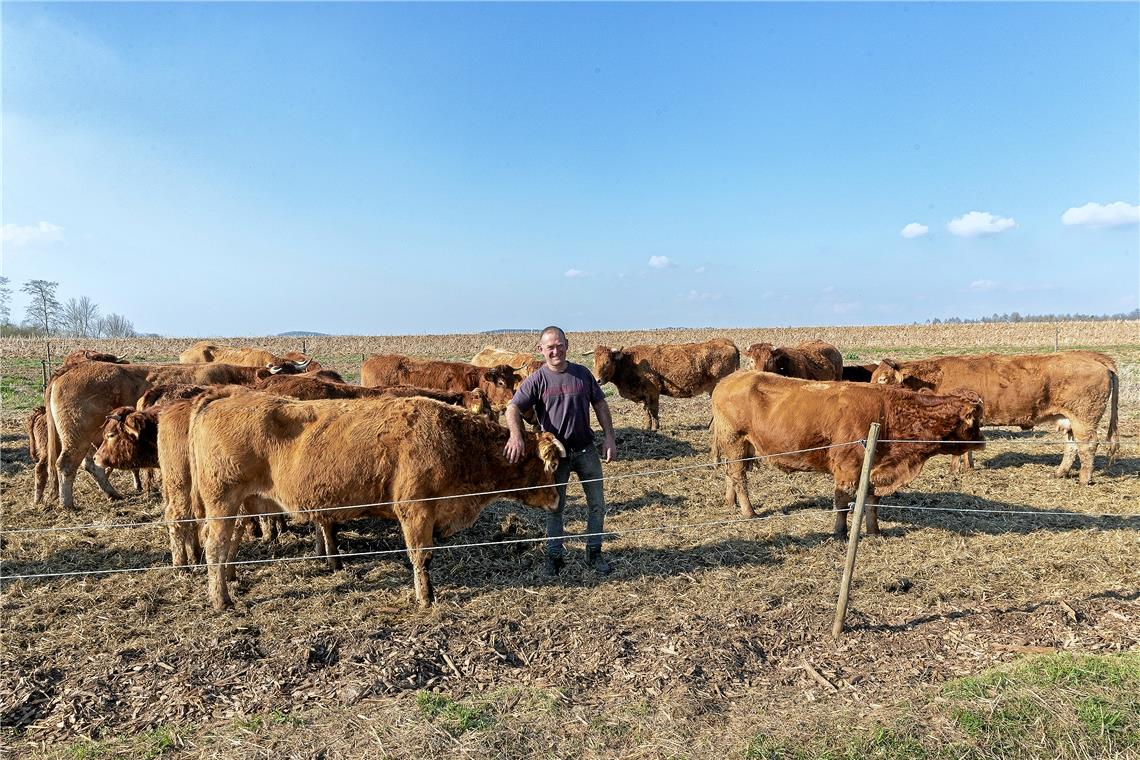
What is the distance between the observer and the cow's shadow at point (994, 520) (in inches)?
308

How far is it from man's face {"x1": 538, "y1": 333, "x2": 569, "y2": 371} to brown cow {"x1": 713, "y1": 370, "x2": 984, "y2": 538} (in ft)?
8.44

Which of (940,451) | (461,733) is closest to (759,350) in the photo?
(940,451)

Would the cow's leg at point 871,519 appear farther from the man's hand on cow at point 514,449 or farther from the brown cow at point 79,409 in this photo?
the brown cow at point 79,409

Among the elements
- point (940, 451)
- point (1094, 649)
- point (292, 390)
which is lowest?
point (1094, 649)

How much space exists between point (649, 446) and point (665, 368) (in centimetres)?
318

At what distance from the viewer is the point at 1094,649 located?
16.4 ft

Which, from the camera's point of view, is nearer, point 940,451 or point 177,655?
point 177,655

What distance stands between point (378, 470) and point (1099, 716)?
5524 mm

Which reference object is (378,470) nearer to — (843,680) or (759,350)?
(843,680)

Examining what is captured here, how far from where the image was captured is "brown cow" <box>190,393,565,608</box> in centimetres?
583

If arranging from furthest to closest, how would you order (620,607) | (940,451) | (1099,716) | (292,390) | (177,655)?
(292,390)
(940,451)
(620,607)
(177,655)
(1099,716)

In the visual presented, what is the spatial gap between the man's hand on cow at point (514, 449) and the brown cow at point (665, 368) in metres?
9.50

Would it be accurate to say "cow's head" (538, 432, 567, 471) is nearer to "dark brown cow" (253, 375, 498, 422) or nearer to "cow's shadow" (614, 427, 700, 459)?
"dark brown cow" (253, 375, 498, 422)

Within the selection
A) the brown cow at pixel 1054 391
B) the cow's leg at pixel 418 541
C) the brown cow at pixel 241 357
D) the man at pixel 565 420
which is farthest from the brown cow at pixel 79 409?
the brown cow at pixel 1054 391
